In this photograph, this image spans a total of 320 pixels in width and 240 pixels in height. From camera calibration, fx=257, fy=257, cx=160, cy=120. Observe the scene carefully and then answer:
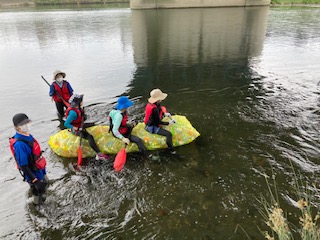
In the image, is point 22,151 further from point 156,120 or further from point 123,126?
point 156,120

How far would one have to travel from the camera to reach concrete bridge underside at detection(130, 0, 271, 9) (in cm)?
5753

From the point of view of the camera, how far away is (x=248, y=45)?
2200 centimetres

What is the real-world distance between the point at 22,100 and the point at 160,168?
354 inches

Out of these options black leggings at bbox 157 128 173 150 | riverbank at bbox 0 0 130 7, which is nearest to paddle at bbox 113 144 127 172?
black leggings at bbox 157 128 173 150

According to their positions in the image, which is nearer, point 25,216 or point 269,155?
point 25,216

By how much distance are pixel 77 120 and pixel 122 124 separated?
4.21ft

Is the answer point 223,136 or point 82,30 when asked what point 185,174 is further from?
point 82,30

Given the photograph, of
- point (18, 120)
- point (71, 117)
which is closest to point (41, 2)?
point (71, 117)

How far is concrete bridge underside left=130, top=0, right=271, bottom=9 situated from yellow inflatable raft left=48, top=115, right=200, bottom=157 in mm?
56941

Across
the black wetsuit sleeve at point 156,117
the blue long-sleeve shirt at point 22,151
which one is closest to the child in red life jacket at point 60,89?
the black wetsuit sleeve at point 156,117

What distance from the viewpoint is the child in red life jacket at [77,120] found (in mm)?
7031

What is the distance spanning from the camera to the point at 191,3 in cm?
5809

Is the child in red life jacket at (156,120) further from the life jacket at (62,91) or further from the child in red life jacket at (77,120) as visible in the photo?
the life jacket at (62,91)

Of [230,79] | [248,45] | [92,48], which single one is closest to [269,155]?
[230,79]
